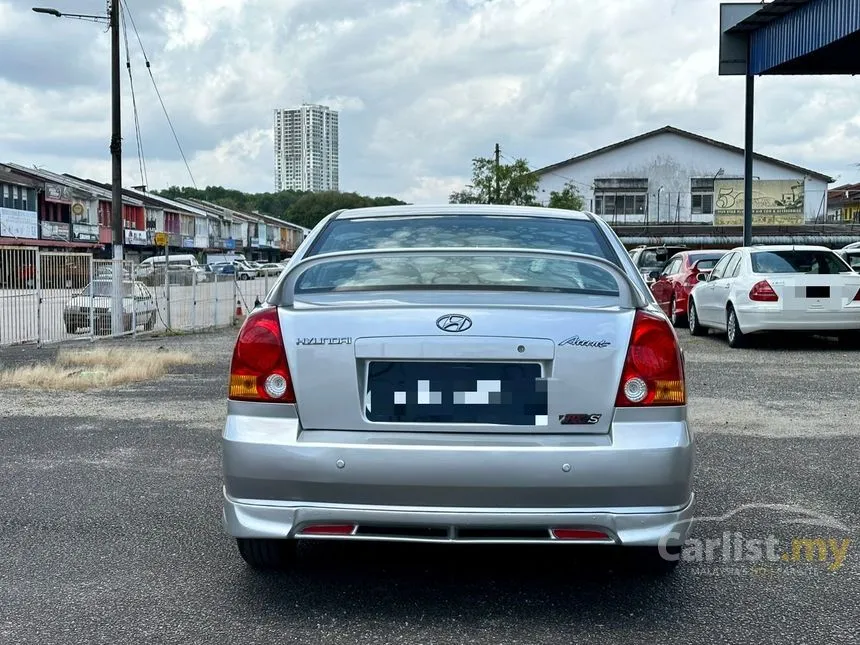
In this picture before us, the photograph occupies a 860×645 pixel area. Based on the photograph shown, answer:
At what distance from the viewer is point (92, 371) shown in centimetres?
1084

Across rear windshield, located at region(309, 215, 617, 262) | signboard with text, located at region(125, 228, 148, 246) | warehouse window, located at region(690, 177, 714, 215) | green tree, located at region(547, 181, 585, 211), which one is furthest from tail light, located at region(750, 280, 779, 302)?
signboard with text, located at region(125, 228, 148, 246)

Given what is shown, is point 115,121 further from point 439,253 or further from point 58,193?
point 58,193

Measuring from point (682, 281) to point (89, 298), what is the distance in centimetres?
1075

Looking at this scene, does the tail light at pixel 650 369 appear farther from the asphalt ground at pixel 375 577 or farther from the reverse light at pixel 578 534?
the asphalt ground at pixel 375 577

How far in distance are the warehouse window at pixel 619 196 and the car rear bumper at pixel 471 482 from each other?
186 ft

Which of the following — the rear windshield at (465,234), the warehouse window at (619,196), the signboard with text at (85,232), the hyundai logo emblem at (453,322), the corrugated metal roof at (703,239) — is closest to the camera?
the hyundai logo emblem at (453,322)

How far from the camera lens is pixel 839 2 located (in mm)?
16547

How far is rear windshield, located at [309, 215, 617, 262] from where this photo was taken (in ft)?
14.5

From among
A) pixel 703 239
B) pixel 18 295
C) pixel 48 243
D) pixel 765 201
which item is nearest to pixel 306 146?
pixel 48 243

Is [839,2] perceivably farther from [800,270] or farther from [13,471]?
[13,471]

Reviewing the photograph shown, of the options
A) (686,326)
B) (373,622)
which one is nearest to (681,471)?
(373,622)

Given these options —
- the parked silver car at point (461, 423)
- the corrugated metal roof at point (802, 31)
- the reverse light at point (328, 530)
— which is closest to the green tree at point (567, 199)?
the corrugated metal roof at point (802, 31)

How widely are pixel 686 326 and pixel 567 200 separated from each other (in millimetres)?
35067

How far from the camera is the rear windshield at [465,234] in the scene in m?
4.42
